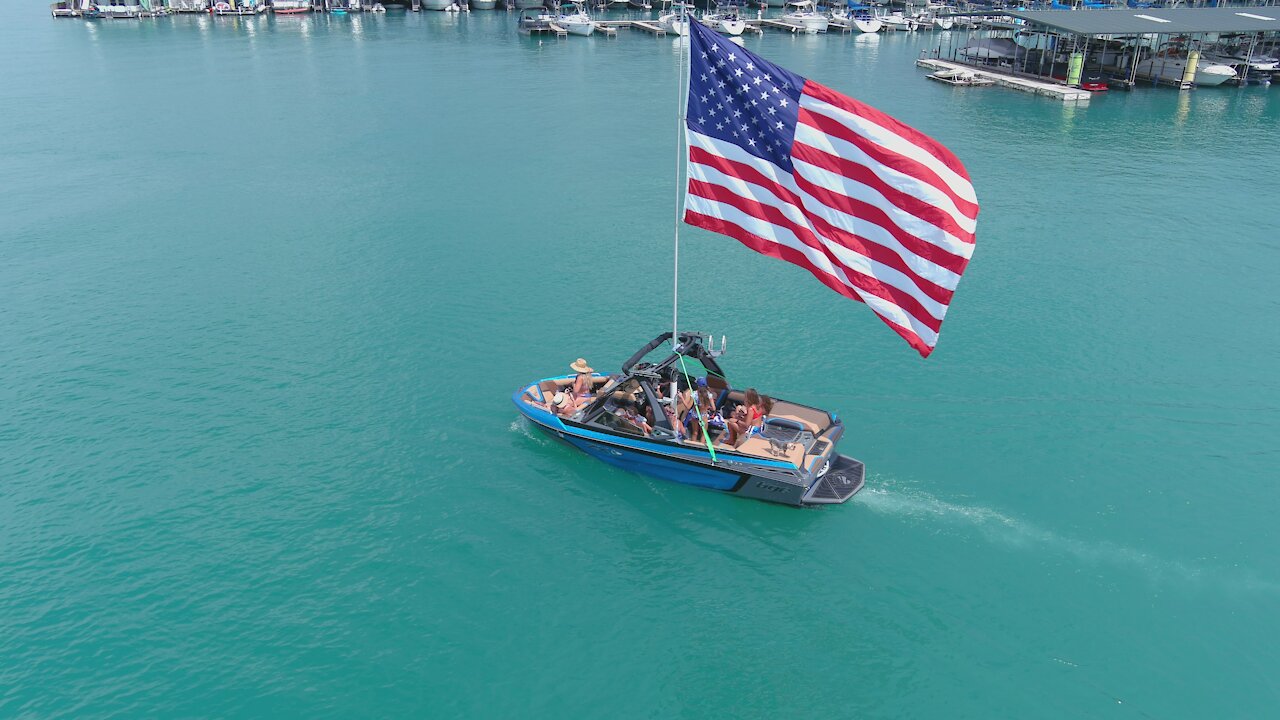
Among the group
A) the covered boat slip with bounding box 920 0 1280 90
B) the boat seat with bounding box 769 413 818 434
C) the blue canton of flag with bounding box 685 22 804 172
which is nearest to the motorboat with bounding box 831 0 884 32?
the covered boat slip with bounding box 920 0 1280 90

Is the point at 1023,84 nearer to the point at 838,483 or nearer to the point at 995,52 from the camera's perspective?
the point at 995,52

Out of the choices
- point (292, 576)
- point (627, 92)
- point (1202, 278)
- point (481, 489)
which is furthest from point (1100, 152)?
point (292, 576)

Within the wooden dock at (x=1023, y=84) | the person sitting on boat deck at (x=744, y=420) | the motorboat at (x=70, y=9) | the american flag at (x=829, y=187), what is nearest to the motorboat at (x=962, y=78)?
the wooden dock at (x=1023, y=84)

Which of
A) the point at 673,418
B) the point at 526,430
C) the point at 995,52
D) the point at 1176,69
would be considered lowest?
the point at 526,430

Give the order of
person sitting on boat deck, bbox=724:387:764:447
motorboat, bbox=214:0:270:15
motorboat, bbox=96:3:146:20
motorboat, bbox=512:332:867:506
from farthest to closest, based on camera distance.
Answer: motorboat, bbox=214:0:270:15, motorboat, bbox=96:3:146:20, person sitting on boat deck, bbox=724:387:764:447, motorboat, bbox=512:332:867:506

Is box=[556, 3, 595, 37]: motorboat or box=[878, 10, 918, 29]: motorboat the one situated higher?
box=[878, 10, 918, 29]: motorboat

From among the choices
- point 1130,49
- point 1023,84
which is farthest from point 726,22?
point 1130,49

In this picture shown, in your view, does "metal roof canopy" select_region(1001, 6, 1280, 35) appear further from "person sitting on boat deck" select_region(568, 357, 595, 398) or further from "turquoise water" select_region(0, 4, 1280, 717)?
"person sitting on boat deck" select_region(568, 357, 595, 398)
